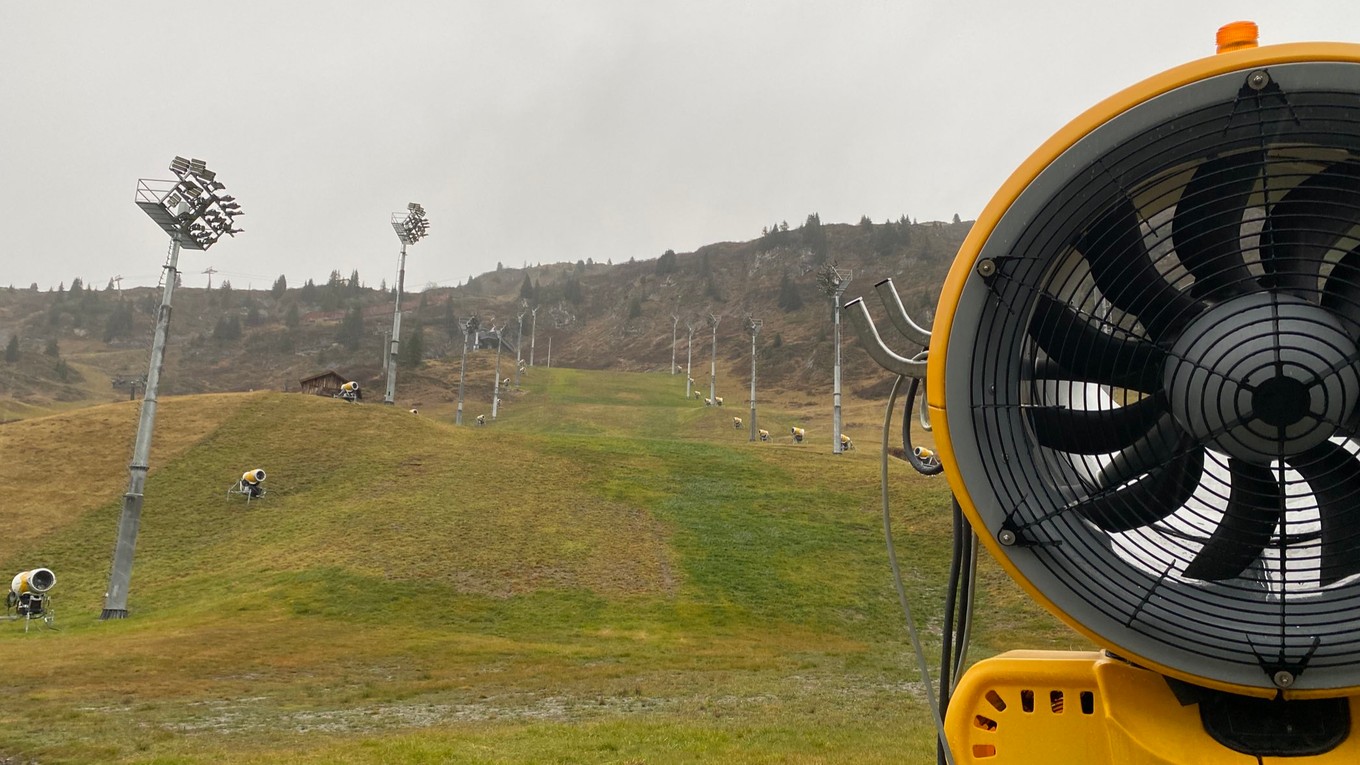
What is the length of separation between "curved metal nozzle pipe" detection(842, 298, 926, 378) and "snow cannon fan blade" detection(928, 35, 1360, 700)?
1.28 feet

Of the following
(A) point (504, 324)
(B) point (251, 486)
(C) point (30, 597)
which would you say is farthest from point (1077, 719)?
(A) point (504, 324)

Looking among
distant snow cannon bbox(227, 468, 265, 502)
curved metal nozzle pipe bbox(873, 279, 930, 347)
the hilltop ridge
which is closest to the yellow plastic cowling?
curved metal nozzle pipe bbox(873, 279, 930, 347)

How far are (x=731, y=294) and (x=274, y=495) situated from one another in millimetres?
111837

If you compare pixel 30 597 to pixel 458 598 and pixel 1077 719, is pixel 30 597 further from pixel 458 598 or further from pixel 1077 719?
pixel 1077 719

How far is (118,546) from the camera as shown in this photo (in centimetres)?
2273

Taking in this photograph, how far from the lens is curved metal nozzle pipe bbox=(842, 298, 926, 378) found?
290 cm

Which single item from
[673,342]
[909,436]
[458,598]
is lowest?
[458,598]

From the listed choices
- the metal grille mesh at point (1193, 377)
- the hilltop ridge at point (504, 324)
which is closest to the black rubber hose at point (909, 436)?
the metal grille mesh at point (1193, 377)

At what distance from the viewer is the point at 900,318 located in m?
3.04

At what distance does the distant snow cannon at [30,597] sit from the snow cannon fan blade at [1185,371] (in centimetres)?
2620

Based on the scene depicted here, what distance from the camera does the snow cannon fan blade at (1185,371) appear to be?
2152mm

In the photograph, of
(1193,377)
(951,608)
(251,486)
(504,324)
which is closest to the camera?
(1193,377)

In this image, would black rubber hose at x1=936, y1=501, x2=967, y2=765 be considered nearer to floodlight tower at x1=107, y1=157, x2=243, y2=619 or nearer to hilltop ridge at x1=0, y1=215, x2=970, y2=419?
floodlight tower at x1=107, y1=157, x2=243, y2=619

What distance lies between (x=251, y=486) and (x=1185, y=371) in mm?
34944
